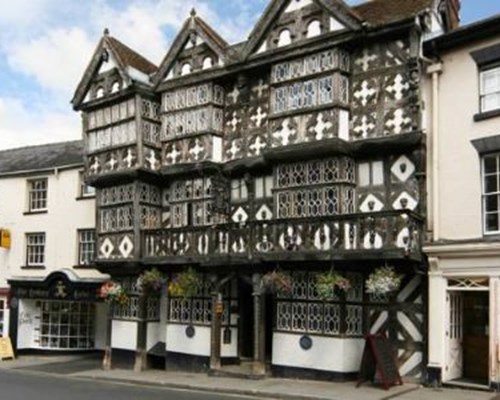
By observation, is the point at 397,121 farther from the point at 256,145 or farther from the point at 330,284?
the point at 256,145

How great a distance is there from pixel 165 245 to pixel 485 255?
9.25 metres

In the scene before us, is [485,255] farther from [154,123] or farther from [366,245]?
[154,123]

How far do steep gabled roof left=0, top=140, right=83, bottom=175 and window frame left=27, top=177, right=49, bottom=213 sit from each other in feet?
1.63

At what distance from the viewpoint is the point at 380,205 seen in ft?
56.0

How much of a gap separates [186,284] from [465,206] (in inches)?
313

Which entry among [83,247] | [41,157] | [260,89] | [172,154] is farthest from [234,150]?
[41,157]

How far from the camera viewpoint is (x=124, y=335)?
22.3 metres

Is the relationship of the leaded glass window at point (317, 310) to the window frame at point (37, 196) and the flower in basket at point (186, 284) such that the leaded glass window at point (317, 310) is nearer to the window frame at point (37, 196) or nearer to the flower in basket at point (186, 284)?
the flower in basket at point (186, 284)

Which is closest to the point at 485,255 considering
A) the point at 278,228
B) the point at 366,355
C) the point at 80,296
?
the point at 366,355

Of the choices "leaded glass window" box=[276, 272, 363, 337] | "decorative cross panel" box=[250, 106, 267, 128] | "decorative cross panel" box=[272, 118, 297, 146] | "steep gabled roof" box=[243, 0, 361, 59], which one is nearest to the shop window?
"leaded glass window" box=[276, 272, 363, 337]

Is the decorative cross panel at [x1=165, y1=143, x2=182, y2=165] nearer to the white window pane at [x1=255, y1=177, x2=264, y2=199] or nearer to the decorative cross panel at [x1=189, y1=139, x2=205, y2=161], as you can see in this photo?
the decorative cross panel at [x1=189, y1=139, x2=205, y2=161]

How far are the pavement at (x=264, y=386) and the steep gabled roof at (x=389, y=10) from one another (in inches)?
331

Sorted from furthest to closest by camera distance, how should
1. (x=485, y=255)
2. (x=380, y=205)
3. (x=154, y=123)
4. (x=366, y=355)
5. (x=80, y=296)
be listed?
(x=80, y=296) < (x=154, y=123) < (x=380, y=205) < (x=366, y=355) < (x=485, y=255)

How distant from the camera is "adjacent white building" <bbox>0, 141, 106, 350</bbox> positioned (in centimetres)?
2591
